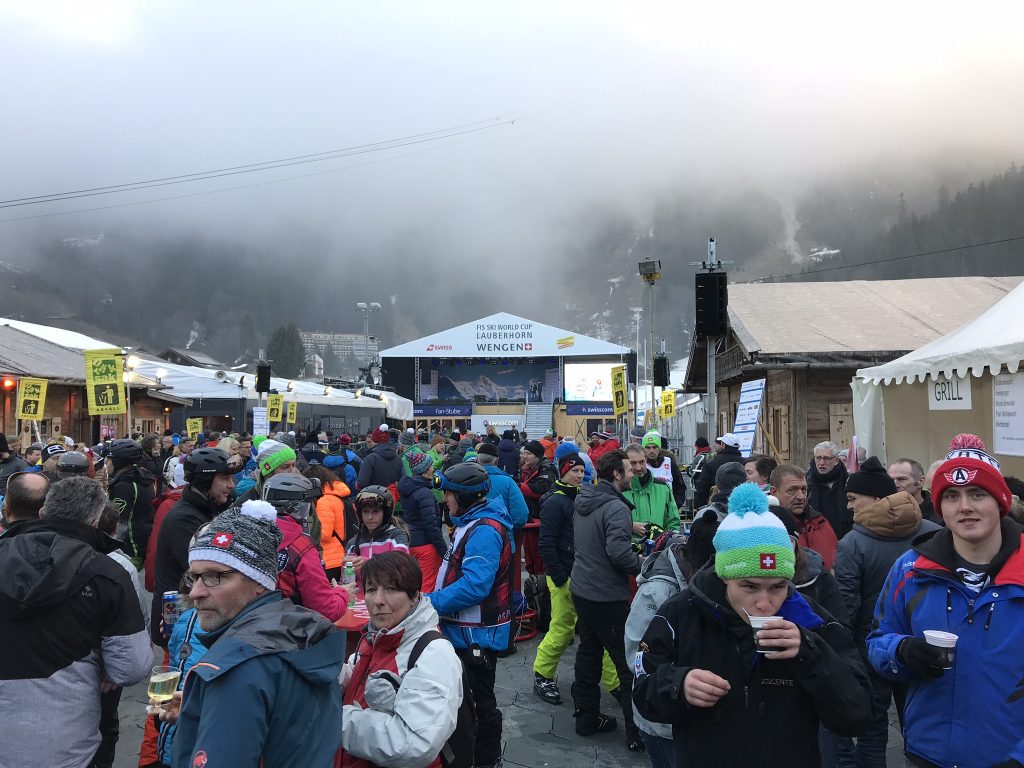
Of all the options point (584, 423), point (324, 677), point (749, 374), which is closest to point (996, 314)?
point (324, 677)

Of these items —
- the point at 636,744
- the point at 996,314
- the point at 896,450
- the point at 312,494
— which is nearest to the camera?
the point at 312,494

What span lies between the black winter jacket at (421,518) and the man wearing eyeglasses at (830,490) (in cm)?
325

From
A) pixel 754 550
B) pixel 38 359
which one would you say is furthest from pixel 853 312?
pixel 38 359

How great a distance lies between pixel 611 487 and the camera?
477 centimetres

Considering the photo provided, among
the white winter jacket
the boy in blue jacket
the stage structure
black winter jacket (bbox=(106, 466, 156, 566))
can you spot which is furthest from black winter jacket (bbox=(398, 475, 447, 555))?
the stage structure

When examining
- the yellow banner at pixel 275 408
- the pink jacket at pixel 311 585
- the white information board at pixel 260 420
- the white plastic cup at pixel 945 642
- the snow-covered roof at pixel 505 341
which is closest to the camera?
the white plastic cup at pixel 945 642

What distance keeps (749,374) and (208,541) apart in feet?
52.4

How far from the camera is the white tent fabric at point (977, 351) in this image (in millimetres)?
5578

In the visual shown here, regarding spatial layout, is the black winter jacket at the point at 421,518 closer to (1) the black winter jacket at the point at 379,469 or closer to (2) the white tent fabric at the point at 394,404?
(1) the black winter jacket at the point at 379,469

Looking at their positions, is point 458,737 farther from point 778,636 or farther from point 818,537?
point 818,537

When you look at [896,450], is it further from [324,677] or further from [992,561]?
[324,677]

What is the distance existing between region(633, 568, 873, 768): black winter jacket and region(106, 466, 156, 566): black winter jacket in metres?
4.90

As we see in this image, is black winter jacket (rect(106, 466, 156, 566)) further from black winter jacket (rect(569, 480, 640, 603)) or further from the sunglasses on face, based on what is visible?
the sunglasses on face

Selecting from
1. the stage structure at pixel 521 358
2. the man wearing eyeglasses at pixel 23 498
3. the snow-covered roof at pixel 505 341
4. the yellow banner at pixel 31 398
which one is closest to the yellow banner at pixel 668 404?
the yellow banner at pixel 31 398
